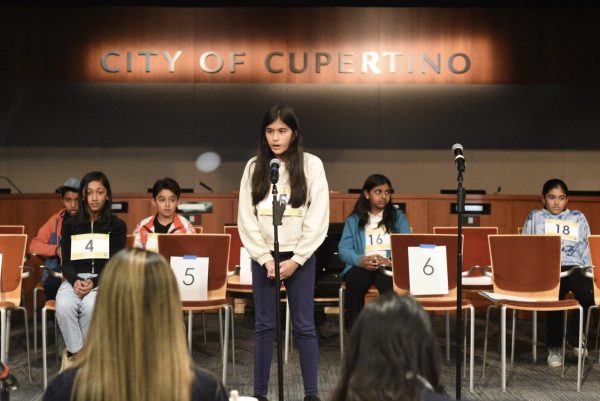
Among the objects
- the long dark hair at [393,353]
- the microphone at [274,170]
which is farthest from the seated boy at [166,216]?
the long dark hair at [393,353]

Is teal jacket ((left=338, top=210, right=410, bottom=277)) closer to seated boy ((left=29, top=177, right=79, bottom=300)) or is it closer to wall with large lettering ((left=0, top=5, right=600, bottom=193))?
seated boy ((left=29, top=177, right=79, bottom=300))

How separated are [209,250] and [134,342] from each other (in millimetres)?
3091

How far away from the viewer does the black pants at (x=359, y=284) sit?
5.39m

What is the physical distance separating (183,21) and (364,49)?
2337mm

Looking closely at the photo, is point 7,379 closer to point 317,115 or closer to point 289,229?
point 289,229

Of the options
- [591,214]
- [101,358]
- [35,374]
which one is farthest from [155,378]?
[591,214]

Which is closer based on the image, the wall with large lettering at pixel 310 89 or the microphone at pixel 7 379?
the microphone at pixel 7 379

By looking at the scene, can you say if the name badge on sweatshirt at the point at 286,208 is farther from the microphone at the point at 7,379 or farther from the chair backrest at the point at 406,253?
the microphone at the point at 7,379

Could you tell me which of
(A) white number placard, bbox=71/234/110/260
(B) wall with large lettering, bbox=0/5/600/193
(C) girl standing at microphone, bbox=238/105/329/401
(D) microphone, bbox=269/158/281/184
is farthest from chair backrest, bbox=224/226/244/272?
(B) wall with large lettering, bbox=0/5/600/193

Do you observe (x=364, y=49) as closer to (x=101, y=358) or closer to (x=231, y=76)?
(x=231, y=76)

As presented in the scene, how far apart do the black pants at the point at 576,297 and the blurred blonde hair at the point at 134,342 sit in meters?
4.21

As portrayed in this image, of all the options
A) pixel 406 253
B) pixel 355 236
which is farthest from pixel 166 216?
pixel 406 253

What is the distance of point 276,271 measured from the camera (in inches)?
142

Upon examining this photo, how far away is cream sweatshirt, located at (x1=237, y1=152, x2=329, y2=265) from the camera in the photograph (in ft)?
12.6
